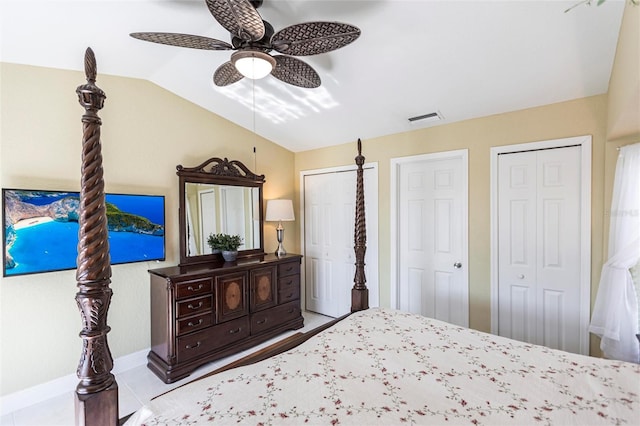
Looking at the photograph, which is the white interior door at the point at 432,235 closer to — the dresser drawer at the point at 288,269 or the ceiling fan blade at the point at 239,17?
the dresser drawer at the point at 288,269

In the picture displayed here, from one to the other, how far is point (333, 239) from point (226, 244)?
1.40 metres

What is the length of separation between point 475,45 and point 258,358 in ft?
7.90

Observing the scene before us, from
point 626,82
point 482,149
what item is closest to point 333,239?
point 482,149

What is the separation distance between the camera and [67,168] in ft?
8.11

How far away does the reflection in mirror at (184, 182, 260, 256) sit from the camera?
125 inches

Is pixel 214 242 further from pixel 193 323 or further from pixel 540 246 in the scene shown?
pixel 540 246

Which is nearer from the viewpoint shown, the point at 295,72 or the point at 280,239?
the point at 295,72

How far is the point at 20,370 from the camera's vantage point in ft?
7.54

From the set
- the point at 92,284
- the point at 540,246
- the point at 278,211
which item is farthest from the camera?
the point at 278,211

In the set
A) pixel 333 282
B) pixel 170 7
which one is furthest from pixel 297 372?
pixel 333 282

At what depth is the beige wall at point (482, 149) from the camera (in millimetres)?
2377

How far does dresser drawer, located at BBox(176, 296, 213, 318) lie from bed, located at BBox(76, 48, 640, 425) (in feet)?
4.35

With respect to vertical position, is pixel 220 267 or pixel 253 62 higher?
pixel 253 62

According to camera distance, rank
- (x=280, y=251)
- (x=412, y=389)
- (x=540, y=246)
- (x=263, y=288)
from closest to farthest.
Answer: (x=412, y=389) < (x=540, y=246) < (x=263, y=288) < (x=280, y=251)
